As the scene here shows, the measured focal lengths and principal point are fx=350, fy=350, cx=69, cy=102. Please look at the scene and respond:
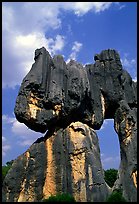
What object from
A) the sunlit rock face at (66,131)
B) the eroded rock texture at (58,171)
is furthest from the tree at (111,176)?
the eroded rock texture at (58,171)

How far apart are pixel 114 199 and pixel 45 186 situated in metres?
4.17

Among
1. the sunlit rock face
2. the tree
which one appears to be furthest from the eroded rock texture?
the tree

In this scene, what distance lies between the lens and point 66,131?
1470cm

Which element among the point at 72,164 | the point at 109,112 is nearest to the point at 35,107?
the point at 72,164

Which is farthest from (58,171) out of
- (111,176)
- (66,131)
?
(111,176)

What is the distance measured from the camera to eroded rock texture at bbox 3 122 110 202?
13562 millimetres

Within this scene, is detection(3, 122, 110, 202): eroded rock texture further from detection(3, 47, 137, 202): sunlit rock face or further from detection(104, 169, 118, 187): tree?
detection(104, 169, 118, 187): tree

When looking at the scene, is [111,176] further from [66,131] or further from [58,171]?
[58,171]

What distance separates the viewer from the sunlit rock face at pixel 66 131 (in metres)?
13.8

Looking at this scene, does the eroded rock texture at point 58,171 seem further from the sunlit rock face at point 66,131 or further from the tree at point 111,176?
the tree at point 111,176

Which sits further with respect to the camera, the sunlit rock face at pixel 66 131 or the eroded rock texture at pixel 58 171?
the sunlit rock face at pixel 66 131

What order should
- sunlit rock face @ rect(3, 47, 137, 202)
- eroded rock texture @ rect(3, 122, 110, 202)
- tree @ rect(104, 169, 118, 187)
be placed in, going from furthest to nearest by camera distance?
tree @ rect(104, 169, 118, 187) → sunlit rock face @ rect(3, 47, 137, 202) → eroded rock texture @ rect(3, 122, 110, 202)

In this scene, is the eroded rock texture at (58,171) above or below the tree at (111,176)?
below

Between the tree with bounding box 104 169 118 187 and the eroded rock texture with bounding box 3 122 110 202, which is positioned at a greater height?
the tree with bounding box 104 169 118 187
